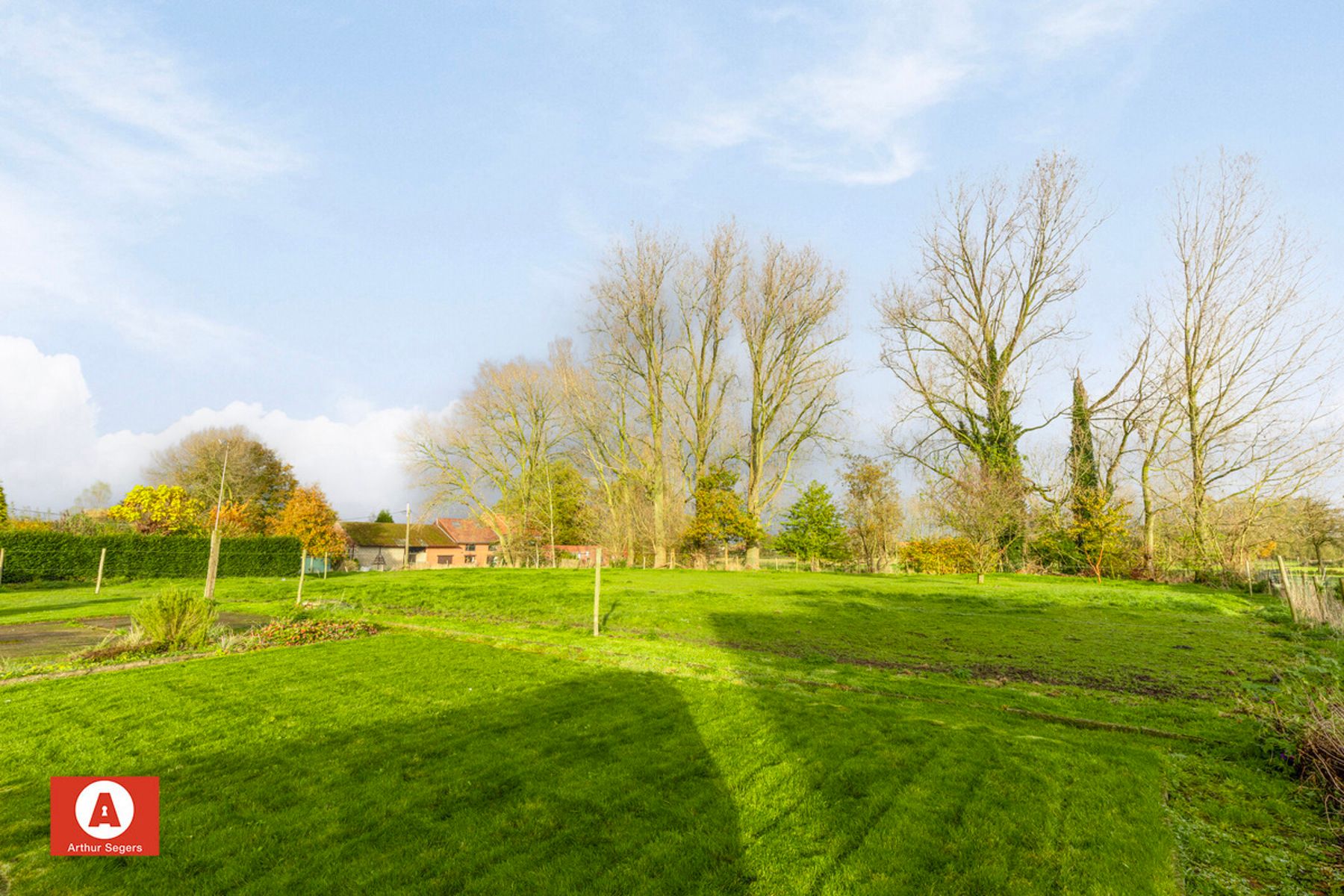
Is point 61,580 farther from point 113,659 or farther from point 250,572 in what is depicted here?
point 113,659

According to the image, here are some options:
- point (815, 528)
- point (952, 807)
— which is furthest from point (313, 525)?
point (952, 807)

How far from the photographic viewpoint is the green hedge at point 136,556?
30.2 m

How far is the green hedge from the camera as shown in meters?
30.2

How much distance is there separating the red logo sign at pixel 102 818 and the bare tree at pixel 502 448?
124 ft

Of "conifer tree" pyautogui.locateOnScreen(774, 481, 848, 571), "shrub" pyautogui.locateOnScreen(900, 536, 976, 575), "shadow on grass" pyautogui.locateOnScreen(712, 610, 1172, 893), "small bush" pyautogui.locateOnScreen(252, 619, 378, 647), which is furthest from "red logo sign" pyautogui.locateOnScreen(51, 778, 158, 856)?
"conifer tree" pyautogui.locateOnScreen(774, 481, 848, 571)

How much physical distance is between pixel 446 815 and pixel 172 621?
1070 centimetres

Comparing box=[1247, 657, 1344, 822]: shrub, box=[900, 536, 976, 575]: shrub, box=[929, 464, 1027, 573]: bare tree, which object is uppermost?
box=[929, 464, 1027, 573]: bare tree

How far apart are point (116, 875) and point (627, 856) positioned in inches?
122

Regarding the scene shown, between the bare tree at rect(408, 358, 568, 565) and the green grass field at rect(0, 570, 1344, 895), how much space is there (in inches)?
1261

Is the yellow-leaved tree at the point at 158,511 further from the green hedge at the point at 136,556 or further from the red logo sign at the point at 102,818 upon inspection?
the red logo sign at the point at 102,818

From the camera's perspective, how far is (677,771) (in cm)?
522

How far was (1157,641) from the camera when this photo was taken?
12703 millimetres

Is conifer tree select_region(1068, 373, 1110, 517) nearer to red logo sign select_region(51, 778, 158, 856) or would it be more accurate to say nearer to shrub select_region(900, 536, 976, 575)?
shrub select_region(900, 536, 976, 575)

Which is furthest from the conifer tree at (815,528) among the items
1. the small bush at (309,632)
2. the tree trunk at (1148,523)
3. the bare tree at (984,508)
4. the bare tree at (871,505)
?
the small bush at (309,632)
